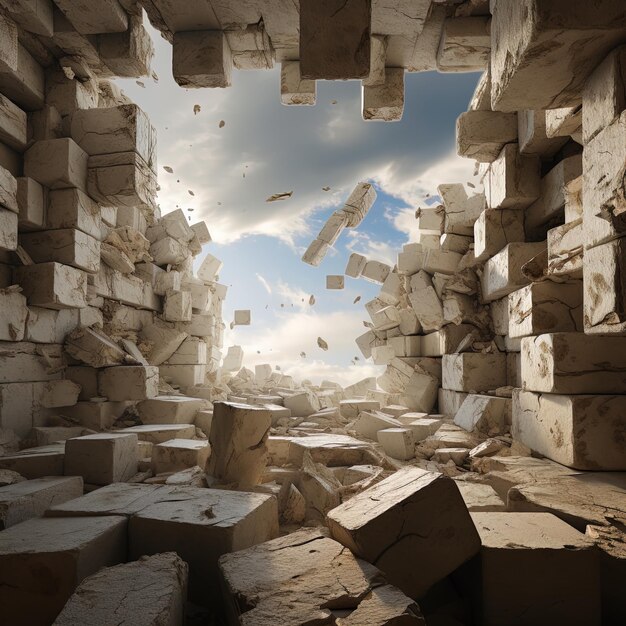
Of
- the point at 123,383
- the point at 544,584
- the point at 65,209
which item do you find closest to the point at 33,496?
the point at 123,383

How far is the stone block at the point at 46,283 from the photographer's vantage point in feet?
15.5

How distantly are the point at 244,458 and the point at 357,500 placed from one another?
134 centimetres

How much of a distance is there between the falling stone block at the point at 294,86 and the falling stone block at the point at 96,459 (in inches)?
153

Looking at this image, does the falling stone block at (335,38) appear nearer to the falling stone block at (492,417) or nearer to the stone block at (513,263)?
the stone block at (513,263)

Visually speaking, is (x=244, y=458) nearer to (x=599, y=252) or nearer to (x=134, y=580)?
(x=134, y=580)

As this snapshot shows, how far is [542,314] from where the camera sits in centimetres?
382

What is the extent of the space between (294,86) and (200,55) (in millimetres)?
1012

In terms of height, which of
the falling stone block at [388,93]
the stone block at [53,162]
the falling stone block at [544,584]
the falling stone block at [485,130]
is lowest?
the falling stone block at [544,584]

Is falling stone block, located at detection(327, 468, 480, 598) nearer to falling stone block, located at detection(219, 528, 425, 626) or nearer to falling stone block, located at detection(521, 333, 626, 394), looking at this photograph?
falling stone block, located at detection(219, 528, 425, 626)

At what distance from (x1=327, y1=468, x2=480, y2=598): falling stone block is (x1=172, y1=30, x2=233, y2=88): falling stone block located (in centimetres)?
416

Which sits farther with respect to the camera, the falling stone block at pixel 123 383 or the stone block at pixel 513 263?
the falling stone block at pixel 123 383

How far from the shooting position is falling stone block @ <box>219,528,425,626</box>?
1.64 meters

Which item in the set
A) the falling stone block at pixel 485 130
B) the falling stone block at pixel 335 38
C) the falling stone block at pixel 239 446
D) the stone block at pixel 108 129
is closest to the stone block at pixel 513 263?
the falling stone block at pixel 485 130

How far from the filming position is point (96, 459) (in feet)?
11.8
